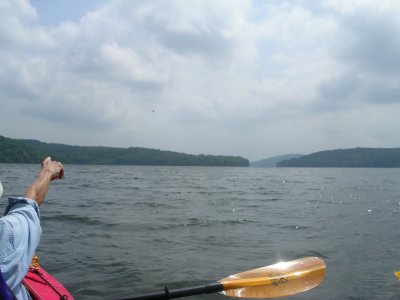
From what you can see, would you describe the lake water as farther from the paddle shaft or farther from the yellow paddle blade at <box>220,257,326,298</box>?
the paddle shaft

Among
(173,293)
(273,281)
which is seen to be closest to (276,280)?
(273,281)

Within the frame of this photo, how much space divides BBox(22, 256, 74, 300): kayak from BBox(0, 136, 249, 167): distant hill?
104814mm

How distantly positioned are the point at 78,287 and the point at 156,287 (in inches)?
55.5

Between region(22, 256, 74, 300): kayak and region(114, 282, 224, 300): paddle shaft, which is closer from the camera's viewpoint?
region(22, 256, 74, 300): kayak

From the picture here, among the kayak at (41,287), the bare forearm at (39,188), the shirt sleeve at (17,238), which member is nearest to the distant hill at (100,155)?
the kayak at (41,287)

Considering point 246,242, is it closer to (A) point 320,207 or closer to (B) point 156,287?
(B) point 156,287

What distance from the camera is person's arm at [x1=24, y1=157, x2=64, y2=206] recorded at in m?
2.46

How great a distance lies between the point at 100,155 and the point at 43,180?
14215 centimetres

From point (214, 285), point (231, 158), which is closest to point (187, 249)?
point (214, 285)

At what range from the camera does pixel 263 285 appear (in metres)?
5.42

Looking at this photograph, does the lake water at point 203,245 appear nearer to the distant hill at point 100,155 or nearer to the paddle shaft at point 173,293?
the paddle shaft at point 173,293

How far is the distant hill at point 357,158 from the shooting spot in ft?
493

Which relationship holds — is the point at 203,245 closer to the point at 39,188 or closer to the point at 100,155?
the point at 39,188

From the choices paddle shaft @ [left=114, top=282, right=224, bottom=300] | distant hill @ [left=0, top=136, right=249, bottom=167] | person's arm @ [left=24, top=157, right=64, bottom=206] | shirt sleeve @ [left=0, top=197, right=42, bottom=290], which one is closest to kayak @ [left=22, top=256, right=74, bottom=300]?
paddle shaft @ [left=114, top=282, right=224, bottom=300]
